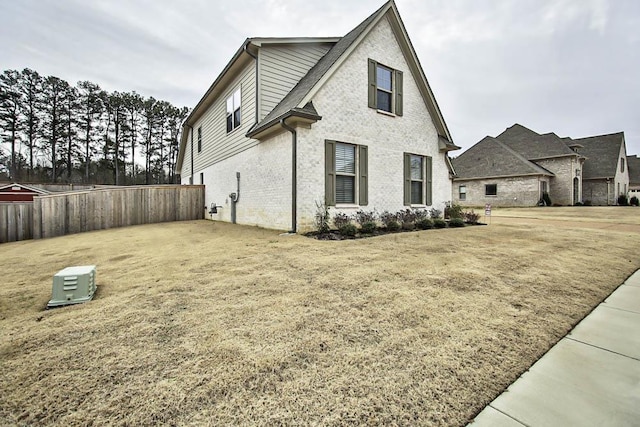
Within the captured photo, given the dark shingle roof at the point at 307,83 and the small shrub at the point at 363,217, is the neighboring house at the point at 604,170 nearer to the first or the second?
the dark shingle roof at the point at 307,83

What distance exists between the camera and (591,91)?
2352 centimetres

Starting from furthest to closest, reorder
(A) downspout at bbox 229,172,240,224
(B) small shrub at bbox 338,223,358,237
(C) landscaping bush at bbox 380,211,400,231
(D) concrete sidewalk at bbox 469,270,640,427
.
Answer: (A) downspout at bbox 229,172,240,224 < (C) landscaping bush at bbox 380,211,400,231 < (B) small shrub at bbox 338,223,358,237 < (D) concrete sidewalk at bbox 469,270,640,427

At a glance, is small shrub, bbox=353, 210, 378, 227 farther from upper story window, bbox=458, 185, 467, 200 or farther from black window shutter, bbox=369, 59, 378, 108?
upper story window, bbox=458, 185, 467, 200

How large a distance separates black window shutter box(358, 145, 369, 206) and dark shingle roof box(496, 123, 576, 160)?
24.3 meters

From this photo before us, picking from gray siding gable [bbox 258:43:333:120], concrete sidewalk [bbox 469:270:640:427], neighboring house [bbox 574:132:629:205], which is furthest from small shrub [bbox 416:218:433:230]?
neighboring house [bbox 574:132:629:205]

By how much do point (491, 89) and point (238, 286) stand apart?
28146mm

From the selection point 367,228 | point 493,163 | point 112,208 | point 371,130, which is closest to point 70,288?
point 367,228

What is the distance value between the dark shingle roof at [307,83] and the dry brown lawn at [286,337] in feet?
16.5

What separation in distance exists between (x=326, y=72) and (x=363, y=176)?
3.30 m

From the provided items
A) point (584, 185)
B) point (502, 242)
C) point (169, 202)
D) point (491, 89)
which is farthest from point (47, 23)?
point (584, 185)

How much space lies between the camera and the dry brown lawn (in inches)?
60.1

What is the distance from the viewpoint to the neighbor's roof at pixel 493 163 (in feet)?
76.8

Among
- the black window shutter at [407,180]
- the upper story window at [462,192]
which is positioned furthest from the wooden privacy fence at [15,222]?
the upper story window at [462,192]

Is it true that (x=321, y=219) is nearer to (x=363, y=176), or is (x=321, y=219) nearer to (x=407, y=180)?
(x=363, y=176)
